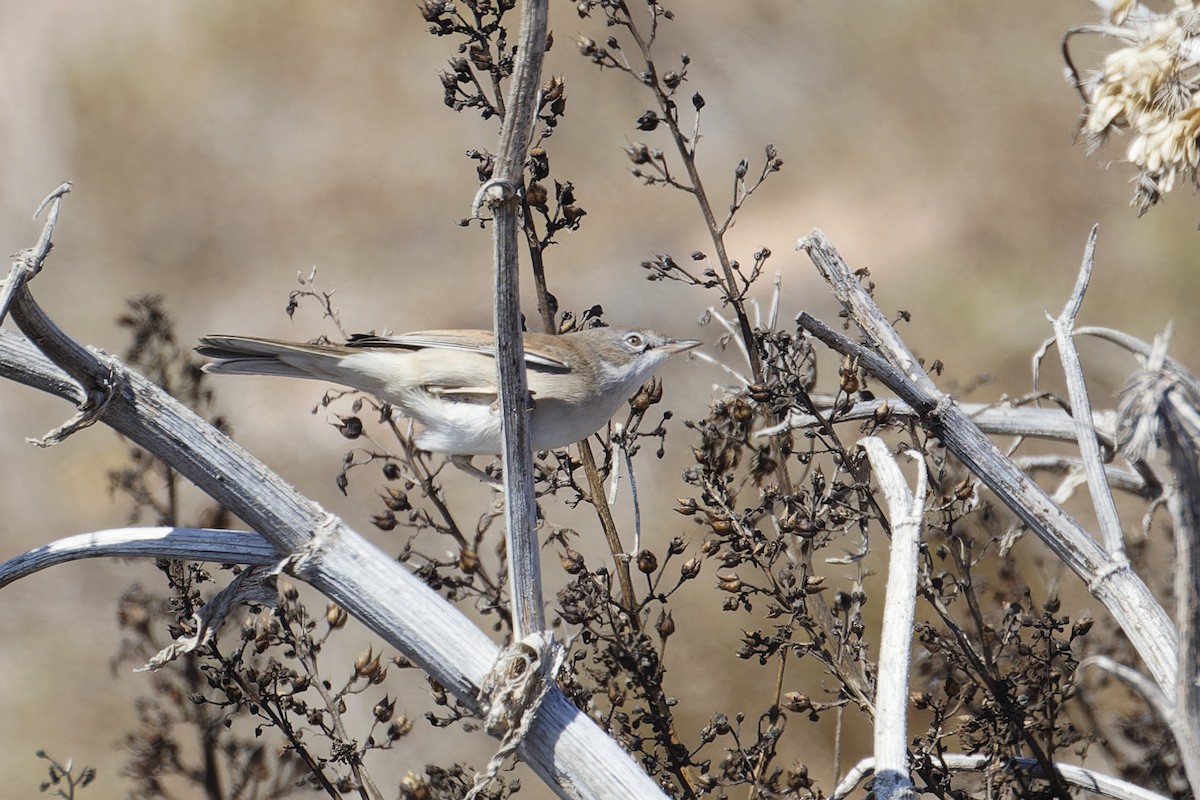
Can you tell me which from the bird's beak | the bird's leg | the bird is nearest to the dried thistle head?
the bird's beak

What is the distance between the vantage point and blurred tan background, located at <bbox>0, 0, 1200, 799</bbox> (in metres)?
4.82

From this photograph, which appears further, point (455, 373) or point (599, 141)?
point (599, 141)

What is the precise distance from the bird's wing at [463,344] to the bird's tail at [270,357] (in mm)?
88

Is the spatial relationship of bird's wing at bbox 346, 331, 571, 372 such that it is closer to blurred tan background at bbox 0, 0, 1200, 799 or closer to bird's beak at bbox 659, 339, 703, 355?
bird's beak at bbox 659, 339, 703, 355

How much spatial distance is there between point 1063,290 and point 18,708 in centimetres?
476

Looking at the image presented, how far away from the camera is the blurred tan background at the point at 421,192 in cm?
482

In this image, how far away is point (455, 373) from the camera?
7.26 ft

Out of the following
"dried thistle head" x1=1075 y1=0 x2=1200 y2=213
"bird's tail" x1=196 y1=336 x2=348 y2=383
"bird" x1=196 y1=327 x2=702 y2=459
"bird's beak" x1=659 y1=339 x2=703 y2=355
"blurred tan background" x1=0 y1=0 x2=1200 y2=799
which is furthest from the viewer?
"blurred tan background" x1=0 y1=0 x2=1200 y2=799

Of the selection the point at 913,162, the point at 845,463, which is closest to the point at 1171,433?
the point at 845,463

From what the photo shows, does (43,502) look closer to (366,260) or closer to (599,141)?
(366,260)

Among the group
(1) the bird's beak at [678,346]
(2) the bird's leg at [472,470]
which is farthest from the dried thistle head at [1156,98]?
(2) the bird's leg at [472,470]

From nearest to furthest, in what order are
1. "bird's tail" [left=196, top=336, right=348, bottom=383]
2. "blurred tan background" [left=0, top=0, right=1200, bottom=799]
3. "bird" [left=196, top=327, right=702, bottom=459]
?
Answer: "bird's tail" [left=196, top=336, right=348, bottom=383] < "bird" [left=196, top=327, right=702, bottom=459] < "blurred tan background" [left=0, top=0, right=1200, bottom=799]

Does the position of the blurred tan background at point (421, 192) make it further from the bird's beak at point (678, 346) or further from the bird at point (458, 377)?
the bird at point (458, 377)

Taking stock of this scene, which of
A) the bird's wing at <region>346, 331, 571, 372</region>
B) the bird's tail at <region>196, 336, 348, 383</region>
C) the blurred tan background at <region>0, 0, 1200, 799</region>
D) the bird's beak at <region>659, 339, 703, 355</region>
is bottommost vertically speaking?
the bird's tail at <region>196, 336, 348, 383</region>
